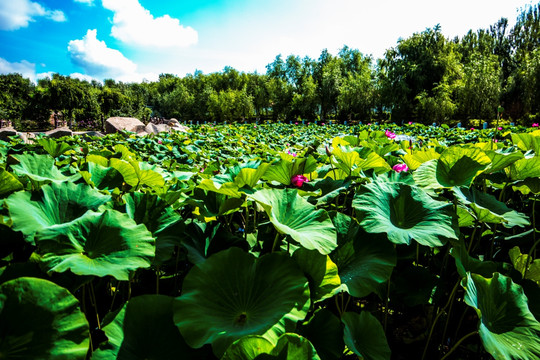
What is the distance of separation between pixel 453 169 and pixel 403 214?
0.37 m

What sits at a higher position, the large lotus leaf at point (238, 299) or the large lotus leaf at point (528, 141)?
the large lotus leaf at point (528, 141)

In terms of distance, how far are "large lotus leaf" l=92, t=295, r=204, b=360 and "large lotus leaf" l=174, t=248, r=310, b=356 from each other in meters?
0.06

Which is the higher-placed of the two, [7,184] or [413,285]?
[7,184]

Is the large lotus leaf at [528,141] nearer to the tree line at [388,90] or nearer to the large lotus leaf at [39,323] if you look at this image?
the large lotus leaf at [39,323]

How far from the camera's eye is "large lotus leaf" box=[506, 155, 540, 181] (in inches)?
46.6

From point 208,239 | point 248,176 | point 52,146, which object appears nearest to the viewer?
point 208,239

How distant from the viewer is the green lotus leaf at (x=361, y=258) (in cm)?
81

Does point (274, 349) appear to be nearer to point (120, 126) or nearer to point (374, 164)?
point (374, 164)

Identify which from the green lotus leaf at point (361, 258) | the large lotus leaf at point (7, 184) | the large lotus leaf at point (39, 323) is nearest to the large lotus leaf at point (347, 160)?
the green lotus leaf at point (361, 258)

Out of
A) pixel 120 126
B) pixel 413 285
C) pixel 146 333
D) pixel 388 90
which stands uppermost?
pixel 388 90

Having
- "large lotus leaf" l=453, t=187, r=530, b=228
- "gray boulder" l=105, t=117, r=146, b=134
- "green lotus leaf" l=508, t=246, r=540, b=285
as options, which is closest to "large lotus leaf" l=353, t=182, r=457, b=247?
"large lotus leaf" l=453, t=187, r=530, b=228

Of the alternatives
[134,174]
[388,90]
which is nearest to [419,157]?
[134,174]

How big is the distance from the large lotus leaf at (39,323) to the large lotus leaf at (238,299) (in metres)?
0.18

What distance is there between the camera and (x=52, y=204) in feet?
2.81
